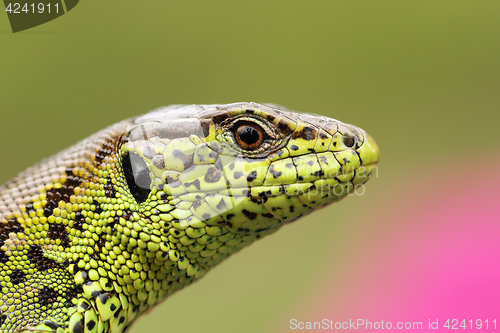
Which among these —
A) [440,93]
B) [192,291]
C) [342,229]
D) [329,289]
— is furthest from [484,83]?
[192,291]

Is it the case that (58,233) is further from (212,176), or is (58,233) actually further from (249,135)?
(249,135)

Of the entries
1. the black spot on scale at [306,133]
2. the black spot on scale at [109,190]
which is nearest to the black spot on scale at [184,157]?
the black spot on scale at [109,190]

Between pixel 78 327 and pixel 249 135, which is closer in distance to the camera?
pixel 78 327

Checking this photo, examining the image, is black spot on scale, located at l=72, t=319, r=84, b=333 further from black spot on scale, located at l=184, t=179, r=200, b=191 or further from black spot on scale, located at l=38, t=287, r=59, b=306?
black spot on scale, located at l=184, t=179, r=200, b=191

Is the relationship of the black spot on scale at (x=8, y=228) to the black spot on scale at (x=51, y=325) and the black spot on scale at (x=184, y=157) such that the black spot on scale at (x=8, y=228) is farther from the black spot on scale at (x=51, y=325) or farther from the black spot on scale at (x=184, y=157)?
the black spot on scale at (x=184, y=157)

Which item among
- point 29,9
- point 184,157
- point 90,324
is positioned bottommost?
point 90,324

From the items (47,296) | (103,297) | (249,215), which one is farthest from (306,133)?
(47,296)
